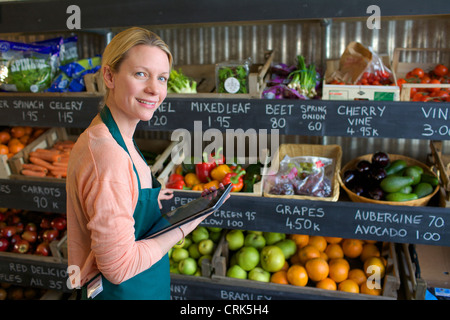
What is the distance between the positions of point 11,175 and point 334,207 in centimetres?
224

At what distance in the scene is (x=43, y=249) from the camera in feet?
9.83

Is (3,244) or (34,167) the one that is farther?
(3,244)

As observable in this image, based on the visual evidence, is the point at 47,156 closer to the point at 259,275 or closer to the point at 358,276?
the point at 259,275

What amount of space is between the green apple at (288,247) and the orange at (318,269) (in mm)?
202

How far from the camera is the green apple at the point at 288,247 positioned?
2789 millimetres

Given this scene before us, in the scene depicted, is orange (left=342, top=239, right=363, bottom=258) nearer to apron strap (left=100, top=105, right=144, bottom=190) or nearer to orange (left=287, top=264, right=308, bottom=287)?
orange (left=287, top=264, right=308, bottom=287)

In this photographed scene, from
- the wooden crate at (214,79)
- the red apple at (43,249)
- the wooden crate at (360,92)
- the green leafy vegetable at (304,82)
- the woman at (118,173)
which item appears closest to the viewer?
the woman at (118,173)

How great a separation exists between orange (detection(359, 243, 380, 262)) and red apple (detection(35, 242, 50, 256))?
2.30 m

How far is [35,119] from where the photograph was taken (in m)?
2.65

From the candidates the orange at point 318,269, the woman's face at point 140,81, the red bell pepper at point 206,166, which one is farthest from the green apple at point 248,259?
the woman's face at point 140,81

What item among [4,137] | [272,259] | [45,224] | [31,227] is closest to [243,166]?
[272,259]

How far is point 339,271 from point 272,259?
435 millimetres

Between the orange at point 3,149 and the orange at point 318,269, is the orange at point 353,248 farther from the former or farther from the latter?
the orange at point 3,149
